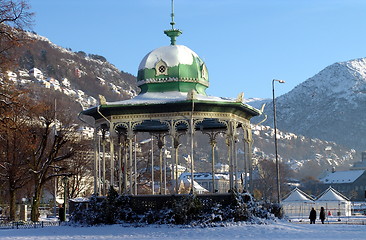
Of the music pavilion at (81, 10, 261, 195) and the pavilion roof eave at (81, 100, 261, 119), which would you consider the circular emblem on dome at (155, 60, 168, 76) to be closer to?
the music pavilion at (81, 10, 261, 195)

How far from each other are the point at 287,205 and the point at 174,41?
153 ft

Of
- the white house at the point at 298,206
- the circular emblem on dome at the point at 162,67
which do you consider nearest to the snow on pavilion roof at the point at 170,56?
the circular emblem on dome at the point at 162,67

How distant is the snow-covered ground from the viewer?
29.2m

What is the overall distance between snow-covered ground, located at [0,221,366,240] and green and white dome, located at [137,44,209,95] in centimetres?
852

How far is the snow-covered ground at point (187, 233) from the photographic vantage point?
29172mm

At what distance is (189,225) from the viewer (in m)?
33.1

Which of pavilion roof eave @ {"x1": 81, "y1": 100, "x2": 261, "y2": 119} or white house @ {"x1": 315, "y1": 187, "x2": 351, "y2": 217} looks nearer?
pavilion roof eave @ {"x1": 81, "y1": 100, "x2": 261, "y2": 119}

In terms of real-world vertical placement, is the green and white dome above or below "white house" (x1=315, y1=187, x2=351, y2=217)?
above

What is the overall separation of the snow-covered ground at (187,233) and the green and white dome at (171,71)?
8520mm

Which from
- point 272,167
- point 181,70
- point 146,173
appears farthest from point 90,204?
point 272,167

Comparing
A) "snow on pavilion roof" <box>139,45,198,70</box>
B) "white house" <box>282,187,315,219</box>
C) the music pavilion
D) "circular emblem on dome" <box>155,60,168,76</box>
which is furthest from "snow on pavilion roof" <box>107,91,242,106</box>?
"white house" <box>282,187,315,219</box>

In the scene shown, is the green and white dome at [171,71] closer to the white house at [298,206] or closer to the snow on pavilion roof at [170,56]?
the snow on pavilion roof at [170,56]

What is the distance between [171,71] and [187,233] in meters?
10.7

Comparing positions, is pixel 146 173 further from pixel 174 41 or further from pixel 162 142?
pixel 174 41
